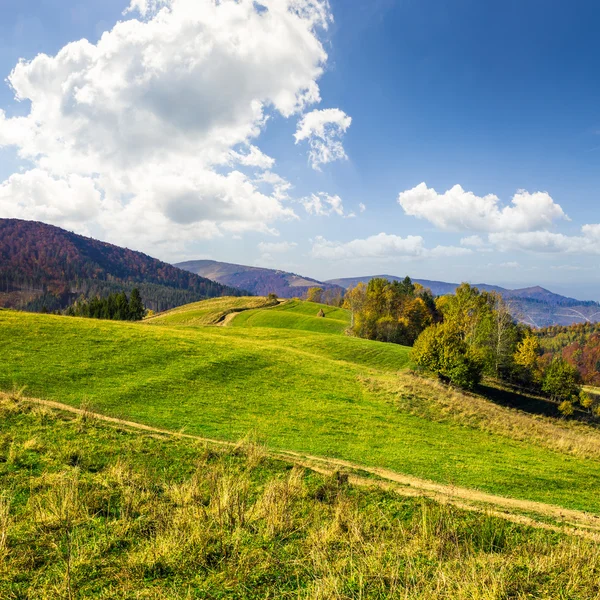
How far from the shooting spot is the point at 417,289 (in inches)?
4473

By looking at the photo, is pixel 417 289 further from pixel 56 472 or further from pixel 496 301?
pixel 56 472

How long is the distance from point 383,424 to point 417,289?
95316 millimetres

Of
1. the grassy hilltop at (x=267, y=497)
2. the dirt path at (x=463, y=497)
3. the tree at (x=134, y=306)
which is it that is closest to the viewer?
the grassy hilltop at (x=267, y=497)

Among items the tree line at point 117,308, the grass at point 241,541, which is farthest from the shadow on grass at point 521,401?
the tree line at point 117,308

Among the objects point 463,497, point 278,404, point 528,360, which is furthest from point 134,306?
point 463,497

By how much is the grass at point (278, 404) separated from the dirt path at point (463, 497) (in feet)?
3.81

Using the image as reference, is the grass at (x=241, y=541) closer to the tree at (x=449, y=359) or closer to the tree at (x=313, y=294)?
the tree at (x=449, y=359)

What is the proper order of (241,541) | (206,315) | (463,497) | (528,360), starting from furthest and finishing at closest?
(206,315)
(528,360)
(463,497)
(241,541)

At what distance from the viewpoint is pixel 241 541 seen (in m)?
7.17

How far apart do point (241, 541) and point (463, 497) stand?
9392 millimetres

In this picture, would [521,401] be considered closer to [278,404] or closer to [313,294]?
[278,404]

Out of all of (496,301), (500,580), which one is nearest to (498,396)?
(496,301)

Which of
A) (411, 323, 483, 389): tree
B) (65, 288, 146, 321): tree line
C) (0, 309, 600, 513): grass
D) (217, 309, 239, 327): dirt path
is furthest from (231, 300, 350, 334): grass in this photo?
(0, 309, 600, 513): grass

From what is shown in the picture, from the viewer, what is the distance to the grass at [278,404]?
1752 centimetres
